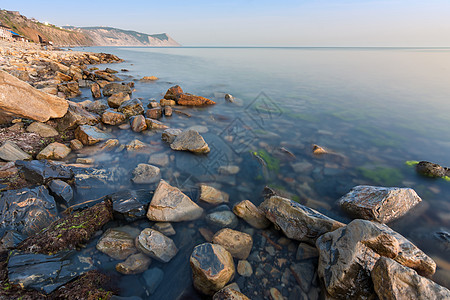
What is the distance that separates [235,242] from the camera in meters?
3.15

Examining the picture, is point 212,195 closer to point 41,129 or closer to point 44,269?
point 44,269

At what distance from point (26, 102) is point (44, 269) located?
529 centimetres

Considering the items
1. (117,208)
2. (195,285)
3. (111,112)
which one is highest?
(111,112)

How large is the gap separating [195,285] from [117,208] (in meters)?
1.87

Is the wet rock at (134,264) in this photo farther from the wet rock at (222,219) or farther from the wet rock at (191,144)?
the wet rock at (191,144)

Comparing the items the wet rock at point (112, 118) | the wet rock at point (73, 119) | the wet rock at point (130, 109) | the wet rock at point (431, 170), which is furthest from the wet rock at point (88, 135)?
the wet rock at point (431, 170)

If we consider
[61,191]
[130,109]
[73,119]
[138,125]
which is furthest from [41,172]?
[130,109]

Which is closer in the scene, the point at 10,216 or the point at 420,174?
the point at 10,216

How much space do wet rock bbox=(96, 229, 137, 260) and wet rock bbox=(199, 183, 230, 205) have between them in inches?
59.3

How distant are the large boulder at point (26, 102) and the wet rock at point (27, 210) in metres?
3.27

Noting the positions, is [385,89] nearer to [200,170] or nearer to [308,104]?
[308,104]

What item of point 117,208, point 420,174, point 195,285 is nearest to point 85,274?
point 117,208

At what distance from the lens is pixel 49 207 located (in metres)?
3.42

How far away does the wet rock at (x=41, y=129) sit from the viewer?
5.89m
